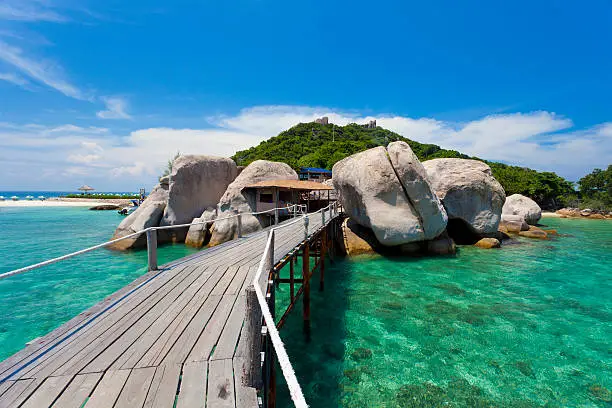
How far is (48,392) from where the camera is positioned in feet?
8.93

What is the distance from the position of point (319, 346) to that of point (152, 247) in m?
5.15

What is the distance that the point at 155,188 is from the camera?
24844 mm

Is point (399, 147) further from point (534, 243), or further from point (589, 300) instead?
point (534, 243)

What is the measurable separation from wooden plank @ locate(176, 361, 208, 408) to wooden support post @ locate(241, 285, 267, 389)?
426 mm

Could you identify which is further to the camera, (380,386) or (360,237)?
(360,237)

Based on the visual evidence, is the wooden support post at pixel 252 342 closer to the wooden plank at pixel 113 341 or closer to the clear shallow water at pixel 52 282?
the wooden plank at pixel 113 341

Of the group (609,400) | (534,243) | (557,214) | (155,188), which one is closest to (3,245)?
(155,188)

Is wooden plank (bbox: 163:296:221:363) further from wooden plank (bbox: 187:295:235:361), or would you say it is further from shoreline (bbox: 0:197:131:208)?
shoreline (bbox: 0:197:131:208)

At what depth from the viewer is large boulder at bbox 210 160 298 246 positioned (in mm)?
20469

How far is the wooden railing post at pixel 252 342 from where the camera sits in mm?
2625

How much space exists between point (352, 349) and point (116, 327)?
19.1ft

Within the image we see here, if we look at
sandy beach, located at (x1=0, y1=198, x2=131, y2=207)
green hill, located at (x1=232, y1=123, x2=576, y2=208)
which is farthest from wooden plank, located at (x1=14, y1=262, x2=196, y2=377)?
sandy beach, located at (x1=0, y1=198, x2=131, y2=207)

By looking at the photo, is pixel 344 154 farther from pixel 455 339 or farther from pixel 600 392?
pixel 600 392

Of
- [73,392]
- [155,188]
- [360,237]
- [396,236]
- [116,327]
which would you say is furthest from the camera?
[155,188]
